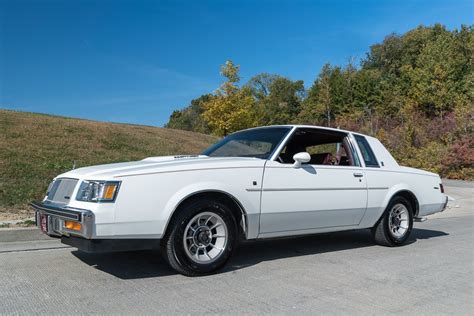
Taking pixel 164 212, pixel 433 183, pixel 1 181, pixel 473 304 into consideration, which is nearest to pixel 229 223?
pixel 164 212

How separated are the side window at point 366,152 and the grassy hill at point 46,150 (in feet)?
20.7

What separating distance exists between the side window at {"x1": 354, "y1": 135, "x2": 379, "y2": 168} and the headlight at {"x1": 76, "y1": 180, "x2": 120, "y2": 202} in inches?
147

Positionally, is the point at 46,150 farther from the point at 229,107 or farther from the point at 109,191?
the point at 229,107

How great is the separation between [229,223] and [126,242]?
114 cm

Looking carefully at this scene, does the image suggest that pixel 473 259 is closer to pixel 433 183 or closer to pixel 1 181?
pixel 433 183

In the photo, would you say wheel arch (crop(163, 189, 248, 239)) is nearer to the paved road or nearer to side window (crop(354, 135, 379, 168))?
the paved road

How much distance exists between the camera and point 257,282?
14.9ft

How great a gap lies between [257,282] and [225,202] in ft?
3.02

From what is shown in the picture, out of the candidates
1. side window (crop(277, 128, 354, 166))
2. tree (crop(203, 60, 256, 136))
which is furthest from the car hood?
tree (crop(203, 60, 256, 136))

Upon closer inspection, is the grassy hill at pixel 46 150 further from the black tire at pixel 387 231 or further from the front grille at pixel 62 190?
the black tire at pixel 387 231

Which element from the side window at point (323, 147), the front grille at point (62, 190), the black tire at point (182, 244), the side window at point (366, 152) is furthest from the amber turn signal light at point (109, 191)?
the side window at point (366, 152)

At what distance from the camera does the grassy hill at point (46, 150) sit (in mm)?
10188

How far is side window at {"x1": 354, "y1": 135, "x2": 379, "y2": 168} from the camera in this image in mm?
6508

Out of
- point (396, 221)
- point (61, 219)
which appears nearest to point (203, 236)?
point (61, 219)
